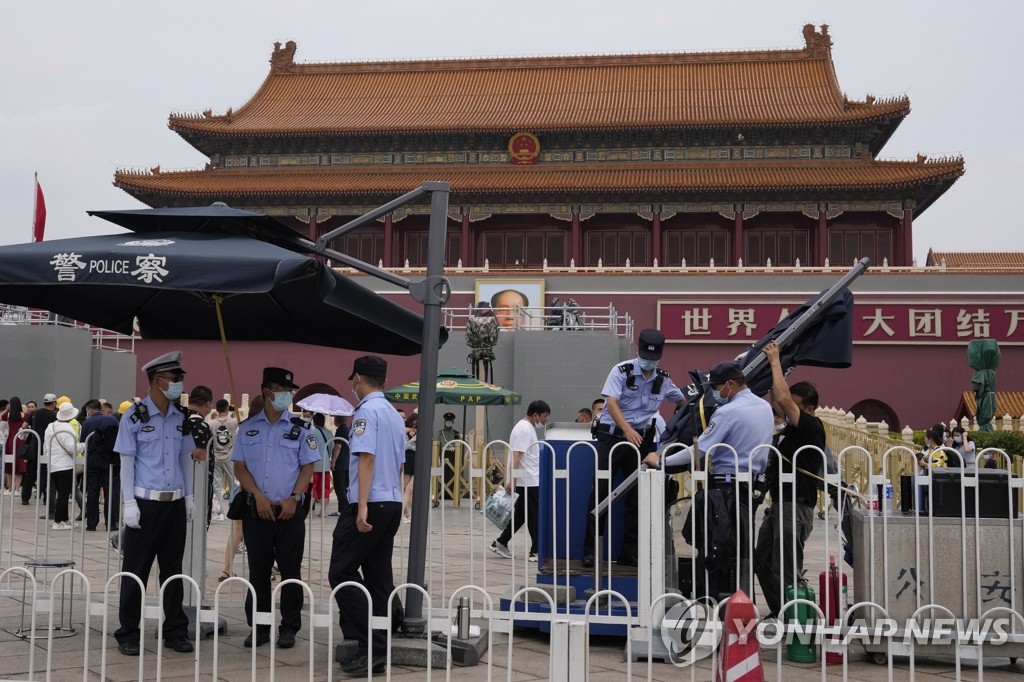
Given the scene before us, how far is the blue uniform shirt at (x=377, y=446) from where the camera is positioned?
5.77 meters

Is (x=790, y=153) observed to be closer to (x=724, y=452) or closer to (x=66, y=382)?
(x=66, y=382)

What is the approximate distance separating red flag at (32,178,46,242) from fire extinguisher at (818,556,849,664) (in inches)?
872

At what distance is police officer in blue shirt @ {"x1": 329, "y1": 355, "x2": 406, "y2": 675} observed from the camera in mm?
5633

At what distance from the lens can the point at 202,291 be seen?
5949 millimetres

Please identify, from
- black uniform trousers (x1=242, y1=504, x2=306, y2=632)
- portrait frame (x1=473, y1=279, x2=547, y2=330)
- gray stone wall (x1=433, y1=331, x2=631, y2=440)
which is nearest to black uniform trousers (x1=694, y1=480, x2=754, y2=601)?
black uniform trousers (x1=242, y1=504, x2=306, y2=632)

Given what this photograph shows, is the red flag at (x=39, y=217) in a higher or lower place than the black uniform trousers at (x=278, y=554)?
A: higher

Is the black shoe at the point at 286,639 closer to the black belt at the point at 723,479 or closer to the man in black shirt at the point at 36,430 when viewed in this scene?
the black belt at the point at 723,479

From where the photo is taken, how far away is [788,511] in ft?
21.3

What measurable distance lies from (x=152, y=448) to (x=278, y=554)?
926 millimetres

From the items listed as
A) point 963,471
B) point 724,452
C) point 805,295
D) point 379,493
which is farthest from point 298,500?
point 805,295

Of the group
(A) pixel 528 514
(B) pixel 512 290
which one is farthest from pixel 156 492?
(B) pixel 512 290

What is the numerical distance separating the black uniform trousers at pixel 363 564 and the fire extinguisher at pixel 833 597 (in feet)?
8.00

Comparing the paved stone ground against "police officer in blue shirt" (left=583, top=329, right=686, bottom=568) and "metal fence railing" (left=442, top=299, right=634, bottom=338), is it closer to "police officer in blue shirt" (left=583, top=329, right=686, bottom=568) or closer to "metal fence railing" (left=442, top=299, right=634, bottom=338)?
"police officer in blue shirt" (left=583, top=329, right=686, bottom=568)

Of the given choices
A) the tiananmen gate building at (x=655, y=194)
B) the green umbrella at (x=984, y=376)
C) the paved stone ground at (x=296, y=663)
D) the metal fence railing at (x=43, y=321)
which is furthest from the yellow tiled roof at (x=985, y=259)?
the paved stone ground at (x=296, y=663)
